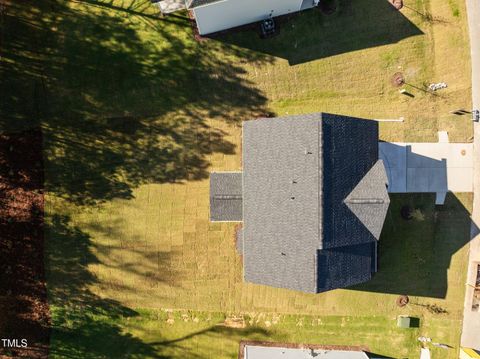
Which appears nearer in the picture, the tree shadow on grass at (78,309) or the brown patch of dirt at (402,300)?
the brown patch of dirt at (402,300)

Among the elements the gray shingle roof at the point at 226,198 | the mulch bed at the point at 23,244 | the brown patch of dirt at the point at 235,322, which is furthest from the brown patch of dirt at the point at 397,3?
the mulch bed at the point at 23,244

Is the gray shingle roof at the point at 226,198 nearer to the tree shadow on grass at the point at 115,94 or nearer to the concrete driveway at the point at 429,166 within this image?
the tree shadow on grass at the point at 115,94

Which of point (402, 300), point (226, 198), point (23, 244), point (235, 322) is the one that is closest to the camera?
point (226, 198)

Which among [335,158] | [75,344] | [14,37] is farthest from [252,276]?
[14,37]

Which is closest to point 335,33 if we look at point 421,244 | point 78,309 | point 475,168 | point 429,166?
point 429,166

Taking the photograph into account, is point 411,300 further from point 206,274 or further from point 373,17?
point 373,17

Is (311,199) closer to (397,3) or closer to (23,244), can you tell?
(397,3)
